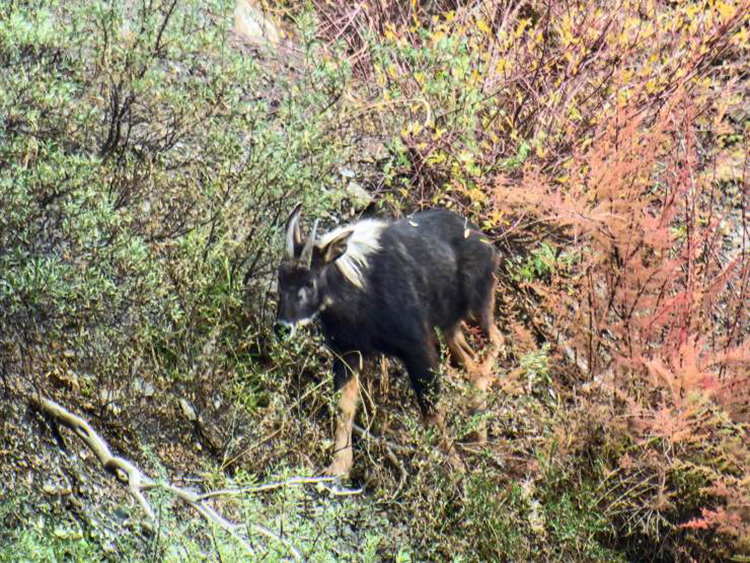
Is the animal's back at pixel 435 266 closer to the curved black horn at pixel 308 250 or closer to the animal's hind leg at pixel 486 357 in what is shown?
the animal's hind leg at pixel 486 357

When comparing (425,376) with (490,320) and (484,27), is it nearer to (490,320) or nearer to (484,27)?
(490,320)

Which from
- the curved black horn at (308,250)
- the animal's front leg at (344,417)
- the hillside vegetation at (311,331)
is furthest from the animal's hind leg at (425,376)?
the curved black horn at (308,250)

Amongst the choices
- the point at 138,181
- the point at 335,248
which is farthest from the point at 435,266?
the point at 138,181

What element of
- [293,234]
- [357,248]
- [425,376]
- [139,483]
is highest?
[293,234]

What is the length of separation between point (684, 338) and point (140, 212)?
3.09 metres

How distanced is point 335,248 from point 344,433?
3.51 ft

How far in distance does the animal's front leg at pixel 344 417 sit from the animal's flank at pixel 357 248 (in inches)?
19.4

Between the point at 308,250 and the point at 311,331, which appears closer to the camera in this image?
the point at 308,250

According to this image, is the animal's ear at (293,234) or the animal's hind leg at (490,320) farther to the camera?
the animal's hind leg at (490,320)

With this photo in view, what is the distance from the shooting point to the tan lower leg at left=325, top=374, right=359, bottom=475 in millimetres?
7395

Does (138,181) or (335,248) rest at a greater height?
Result: (138,181)

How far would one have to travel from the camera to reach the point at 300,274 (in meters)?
7.29

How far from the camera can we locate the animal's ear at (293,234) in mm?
7102

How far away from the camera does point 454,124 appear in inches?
340
